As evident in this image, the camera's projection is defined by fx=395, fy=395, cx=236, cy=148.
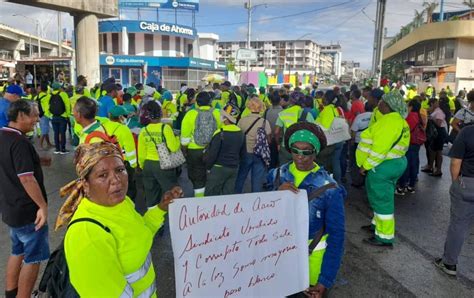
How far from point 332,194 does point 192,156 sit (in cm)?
372

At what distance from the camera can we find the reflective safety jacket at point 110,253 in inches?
65.5

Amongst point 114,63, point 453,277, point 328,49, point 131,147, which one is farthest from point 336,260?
point 328,49

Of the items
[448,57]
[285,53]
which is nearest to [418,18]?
[448,57]

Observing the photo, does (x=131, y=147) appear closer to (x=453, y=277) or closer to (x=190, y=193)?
(x=190, y=193)

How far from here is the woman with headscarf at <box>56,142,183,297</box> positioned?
1.67 m

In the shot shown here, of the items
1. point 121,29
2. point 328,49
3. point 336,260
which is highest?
point 328,49

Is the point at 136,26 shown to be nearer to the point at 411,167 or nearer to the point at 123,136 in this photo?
the point at 411,167

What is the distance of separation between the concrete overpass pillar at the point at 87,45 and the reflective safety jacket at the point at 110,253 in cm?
1828

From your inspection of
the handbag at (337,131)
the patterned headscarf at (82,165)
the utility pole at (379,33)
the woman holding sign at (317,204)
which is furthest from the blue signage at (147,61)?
the patterned headscarf at (82,165)

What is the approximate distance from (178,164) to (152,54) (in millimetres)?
50580

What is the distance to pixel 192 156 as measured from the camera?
19.3 ft

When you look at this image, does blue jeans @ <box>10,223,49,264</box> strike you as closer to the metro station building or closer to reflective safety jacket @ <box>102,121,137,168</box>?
reflective safety jacket @ <box>102,121,137,168</box>

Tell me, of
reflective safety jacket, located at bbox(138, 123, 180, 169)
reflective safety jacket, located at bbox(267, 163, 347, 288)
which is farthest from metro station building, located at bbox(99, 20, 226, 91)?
reflective safety jacket, located at bbox(267, 163, 347, 288)

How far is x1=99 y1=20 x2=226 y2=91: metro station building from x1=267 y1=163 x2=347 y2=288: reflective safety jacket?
39.8m
